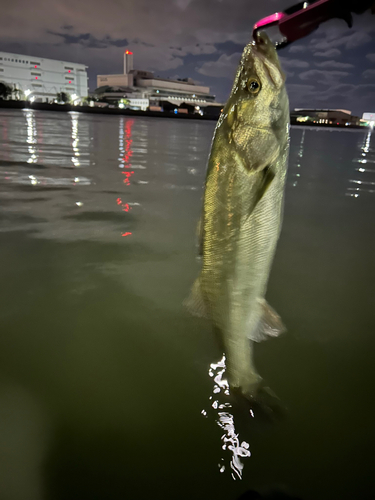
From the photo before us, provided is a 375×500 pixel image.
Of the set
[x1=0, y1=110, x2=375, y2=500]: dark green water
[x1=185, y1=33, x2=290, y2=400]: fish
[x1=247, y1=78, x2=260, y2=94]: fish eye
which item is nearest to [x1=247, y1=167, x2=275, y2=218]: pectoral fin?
[x1=185, y1=33, x2=290, y2=400]: fish

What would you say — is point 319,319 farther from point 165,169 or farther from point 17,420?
point 165,169

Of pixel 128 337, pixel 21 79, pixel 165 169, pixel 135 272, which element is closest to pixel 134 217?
pixel 135 272

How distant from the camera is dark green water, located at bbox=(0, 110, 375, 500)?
1810mm

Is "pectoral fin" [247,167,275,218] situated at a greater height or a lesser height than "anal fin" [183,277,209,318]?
greater

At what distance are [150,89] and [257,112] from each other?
153 meters

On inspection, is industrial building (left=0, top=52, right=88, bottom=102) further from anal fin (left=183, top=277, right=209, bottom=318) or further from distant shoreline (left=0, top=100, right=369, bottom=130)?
anal fin (left=183, top=277, right=209, bottom=318)

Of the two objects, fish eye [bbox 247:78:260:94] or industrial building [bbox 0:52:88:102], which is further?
industrial building [bbox 0:52:88:102]

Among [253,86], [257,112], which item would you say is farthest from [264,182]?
[253,86]

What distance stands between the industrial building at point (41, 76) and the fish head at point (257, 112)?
120m

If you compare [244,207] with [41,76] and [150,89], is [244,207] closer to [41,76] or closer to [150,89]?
[41,76]

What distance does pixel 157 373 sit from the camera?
239 cm

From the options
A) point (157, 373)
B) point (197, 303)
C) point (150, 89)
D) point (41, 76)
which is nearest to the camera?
point (197, 303)

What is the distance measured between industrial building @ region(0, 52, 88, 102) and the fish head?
393 ft

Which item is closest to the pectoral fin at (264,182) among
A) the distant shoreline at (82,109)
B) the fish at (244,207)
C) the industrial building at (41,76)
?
the fish at (244,207)
